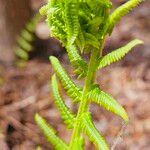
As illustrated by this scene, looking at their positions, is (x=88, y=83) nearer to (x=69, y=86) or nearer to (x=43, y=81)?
(x=69, y=86)

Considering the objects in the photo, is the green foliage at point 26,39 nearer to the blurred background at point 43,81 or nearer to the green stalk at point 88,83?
the blurred background at point 43,81

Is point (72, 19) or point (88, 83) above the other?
point (72, 19)

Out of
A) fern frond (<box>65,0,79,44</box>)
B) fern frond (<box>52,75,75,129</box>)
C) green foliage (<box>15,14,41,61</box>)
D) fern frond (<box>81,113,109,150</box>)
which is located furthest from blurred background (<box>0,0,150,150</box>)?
fern frond (<box>65,0,79,44</box>)

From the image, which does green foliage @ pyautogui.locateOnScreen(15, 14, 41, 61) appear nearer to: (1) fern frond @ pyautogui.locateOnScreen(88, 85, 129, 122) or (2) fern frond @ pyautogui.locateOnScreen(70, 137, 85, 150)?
(2) fern frond @ pyautogui.locateOnScreen(70, 137, 85, 150)

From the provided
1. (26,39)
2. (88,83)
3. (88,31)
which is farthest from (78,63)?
(26,39)

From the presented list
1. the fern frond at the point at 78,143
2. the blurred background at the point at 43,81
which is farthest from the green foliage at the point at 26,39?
the fern frond at the point at 78,143

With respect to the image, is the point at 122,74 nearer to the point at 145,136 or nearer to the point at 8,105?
the point at 145,136
